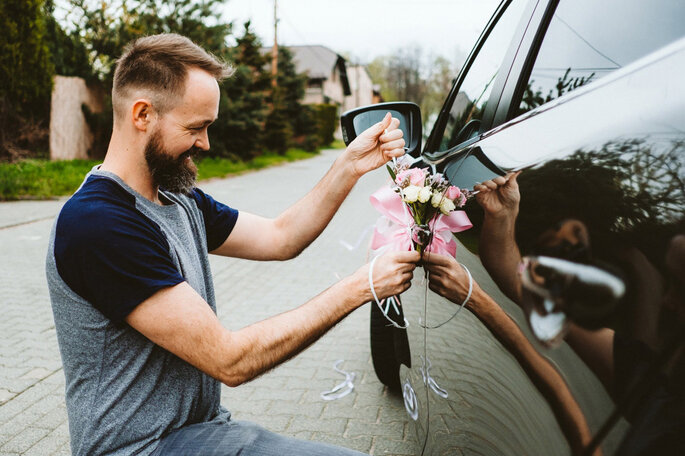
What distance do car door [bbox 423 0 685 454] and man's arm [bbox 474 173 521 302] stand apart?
0.02m

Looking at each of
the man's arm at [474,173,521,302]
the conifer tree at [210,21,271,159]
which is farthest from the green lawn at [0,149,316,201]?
the man's arm at [474,173,521,302]

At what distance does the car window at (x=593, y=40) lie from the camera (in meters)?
1.22

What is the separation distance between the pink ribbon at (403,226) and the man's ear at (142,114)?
2.22 ft

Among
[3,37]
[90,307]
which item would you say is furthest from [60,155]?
[90,307]

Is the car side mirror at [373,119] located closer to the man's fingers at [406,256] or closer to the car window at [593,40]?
the car window at [593,40]

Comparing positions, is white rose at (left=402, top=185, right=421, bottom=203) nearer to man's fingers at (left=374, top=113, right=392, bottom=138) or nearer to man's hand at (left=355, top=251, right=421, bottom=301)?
man's hand at (left=355, top=251, right=421, bottom=301)

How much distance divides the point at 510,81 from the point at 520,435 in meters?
1.18

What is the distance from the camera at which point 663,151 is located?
0.87m

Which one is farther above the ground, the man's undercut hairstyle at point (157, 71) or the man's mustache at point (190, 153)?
the man's undercut hairstyle at point (157, 71)

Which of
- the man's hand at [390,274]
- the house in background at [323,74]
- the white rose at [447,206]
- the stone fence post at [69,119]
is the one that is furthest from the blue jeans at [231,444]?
the house in background at [323,74]

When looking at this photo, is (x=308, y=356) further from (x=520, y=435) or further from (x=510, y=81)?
(x=520, y=435)

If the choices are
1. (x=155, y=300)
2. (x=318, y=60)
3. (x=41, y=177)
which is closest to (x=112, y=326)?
(x=155, y=300)

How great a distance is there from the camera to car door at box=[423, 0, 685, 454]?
831mm

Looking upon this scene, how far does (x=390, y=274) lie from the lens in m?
1.62
